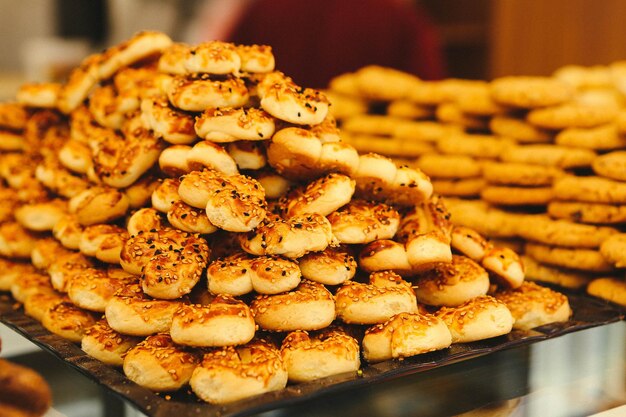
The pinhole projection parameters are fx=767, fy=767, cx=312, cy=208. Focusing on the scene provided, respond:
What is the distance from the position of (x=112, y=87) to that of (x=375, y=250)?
1.24 metres

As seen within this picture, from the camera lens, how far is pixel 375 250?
2.15 meters

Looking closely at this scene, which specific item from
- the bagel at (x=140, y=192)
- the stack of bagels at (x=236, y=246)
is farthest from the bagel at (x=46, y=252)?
the bagel at (x=140, y=192)

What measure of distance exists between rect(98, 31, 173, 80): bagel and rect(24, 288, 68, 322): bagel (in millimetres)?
846

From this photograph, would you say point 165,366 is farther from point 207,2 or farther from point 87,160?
point 207,2

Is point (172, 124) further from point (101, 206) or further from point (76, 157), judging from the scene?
point (76, 157)

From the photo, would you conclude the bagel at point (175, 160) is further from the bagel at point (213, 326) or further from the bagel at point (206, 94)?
the bagel at point (213, 326)

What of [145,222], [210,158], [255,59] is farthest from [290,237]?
[255,59]

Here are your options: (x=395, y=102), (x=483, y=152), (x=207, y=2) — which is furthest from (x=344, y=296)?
(x=207, y=2)

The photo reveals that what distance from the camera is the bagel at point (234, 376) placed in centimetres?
170

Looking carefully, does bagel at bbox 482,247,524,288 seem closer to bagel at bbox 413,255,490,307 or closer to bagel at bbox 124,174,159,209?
bagel at bbox 413,255,490,307

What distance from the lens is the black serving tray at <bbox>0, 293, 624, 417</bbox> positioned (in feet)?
5.46

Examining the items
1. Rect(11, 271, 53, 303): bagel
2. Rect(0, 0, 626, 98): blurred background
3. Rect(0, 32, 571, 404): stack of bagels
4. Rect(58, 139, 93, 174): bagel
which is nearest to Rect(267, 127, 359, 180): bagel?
Rect(0, 32, 571, 404): stack of bagels

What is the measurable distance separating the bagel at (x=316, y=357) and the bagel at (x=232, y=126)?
57 cm

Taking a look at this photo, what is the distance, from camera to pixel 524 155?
10.2 ft
